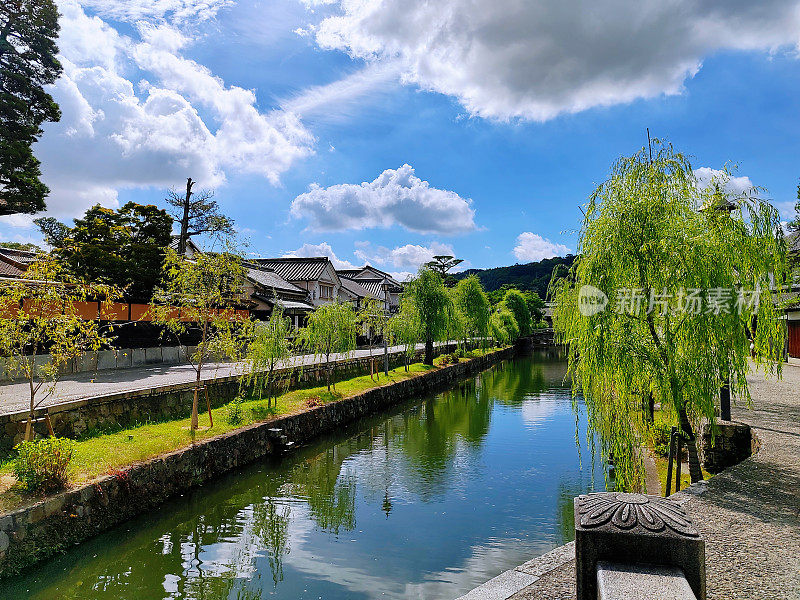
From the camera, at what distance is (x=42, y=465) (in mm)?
7305

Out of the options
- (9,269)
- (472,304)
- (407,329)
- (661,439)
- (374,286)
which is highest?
(374,286)

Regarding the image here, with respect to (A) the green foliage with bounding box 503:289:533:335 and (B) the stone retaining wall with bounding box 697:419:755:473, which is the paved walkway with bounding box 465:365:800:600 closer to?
(B) the stone retaining wall with bounding box 697:419:755:473

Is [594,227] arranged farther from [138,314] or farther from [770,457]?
[138,314]

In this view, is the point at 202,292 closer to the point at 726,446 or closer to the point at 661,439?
the point at 661,439

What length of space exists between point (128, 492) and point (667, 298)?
8876 millimetres

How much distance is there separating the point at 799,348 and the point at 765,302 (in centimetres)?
2406

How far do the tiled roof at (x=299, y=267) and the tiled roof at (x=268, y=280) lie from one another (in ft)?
7.70

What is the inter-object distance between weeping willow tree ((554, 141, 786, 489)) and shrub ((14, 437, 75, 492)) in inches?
299

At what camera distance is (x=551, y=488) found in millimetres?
10898

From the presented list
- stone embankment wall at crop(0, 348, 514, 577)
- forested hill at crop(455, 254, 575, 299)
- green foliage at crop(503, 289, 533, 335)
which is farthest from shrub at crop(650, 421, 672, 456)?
forested hill at crop(455, 254, 575, 299)

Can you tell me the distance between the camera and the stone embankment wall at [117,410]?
30.5ft

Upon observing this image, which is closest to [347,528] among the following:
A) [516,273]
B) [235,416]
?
[235,416]

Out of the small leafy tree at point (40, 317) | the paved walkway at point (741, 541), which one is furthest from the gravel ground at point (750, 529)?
the small leafy tree at point (40, 317)

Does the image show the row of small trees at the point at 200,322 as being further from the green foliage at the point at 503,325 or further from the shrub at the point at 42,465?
the green foliage at the point at 503,325
